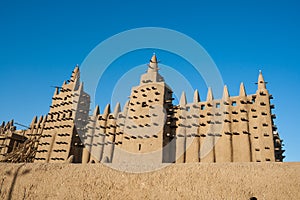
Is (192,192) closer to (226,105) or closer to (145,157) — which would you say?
(145,157)

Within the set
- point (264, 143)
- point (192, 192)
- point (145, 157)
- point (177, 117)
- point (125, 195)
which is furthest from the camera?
point (177, 117)

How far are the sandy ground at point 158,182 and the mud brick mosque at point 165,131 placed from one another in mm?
12281

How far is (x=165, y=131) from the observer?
2459 centimetres

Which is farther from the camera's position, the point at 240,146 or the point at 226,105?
the point at 226,105

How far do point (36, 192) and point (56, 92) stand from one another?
25.5m

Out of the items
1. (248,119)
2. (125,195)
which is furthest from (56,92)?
(125,195)

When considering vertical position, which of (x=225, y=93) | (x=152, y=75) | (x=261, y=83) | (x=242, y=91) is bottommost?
(x=225, y=93)

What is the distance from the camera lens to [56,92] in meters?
34.9

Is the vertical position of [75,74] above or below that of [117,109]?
above

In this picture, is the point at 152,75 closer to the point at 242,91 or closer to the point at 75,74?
the point at 242,91

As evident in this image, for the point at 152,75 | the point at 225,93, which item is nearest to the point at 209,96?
the point at 225,93

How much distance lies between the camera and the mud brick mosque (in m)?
23.0

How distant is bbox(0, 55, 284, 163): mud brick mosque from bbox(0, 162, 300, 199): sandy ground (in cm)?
1228

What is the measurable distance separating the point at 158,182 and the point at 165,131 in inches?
603
